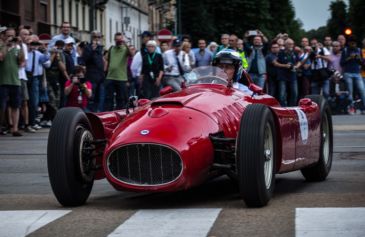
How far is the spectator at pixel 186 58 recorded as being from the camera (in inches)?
951

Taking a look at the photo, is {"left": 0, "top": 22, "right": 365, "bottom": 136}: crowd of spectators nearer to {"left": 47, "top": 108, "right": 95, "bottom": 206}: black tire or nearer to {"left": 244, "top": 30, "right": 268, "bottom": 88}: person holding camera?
{"left": 244, "top": 30, "right": 268, "bottom": 88}: person holding camera

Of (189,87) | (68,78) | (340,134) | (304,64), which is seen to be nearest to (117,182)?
(189,87)

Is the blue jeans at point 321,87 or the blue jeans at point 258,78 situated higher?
the blue jeans at point 258,78

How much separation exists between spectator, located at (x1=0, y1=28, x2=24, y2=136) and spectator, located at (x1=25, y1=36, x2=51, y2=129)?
132 cm

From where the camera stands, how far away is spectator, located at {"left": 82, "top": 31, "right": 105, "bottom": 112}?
23125 millimetres

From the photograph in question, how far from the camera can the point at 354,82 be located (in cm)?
2692

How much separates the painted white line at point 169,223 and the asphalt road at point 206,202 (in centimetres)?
5

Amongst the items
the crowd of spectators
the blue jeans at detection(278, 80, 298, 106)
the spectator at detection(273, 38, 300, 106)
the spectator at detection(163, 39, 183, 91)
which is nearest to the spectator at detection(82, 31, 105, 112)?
the crowd of spectators

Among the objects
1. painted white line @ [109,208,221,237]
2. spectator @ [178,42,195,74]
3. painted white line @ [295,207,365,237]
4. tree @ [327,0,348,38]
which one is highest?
tree @ [327,0,348,38]

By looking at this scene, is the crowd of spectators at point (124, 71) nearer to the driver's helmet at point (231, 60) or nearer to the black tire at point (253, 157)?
the driver's helmet at point (231, 60)

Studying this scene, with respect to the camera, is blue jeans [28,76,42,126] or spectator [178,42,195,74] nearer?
blue jeans [28,76,42,126]

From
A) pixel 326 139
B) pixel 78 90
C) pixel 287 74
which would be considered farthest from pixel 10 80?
pixel 326 139

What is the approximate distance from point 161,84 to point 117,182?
14976 millimetres

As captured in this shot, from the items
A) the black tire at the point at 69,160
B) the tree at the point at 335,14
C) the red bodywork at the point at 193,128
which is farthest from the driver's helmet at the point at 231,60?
the tree at the point at 335,14
